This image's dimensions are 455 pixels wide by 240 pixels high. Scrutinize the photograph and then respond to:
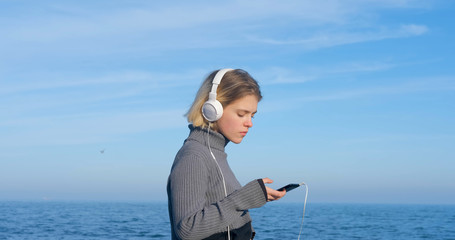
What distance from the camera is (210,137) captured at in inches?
101

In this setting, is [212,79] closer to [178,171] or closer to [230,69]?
[230,69]

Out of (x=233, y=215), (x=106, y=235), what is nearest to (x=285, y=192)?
(x=233, y=215)

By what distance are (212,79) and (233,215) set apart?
689mm

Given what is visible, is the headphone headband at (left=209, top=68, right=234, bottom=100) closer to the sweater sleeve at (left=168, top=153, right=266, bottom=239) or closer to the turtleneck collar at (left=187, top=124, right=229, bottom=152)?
the turtleneck collar at (left=187, top=124, right=229, bottom=152)

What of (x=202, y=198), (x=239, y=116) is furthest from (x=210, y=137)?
(x=202, y=198)

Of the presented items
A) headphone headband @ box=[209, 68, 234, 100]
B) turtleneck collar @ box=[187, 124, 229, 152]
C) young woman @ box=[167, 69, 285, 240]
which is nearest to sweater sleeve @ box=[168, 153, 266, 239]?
young woman @ box=[167, 69, 285, 240]

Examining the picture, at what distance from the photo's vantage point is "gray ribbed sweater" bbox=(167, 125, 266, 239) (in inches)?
88.1

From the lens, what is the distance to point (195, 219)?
2221 millimetres

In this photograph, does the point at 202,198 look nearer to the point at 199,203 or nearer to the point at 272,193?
the point at 199,203

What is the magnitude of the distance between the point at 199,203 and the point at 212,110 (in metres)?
0.43

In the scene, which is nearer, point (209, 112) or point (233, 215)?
point (233, 215)

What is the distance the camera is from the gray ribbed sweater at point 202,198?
7.34ft

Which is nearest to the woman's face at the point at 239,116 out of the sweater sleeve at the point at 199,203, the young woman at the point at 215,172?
the young woman at the point at 215,172

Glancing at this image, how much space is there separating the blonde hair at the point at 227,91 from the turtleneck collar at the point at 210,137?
1.2 inches
